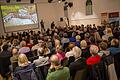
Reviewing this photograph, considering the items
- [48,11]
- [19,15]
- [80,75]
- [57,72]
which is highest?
[48,11]

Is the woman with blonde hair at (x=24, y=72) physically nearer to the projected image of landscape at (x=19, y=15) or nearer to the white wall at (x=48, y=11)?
the projected image of landscape at (x=19, y=15)

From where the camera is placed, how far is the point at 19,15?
60.1 feet

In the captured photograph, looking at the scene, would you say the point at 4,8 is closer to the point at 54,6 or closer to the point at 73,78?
the point at 54,6

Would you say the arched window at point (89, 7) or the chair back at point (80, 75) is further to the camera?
the arched window at point (89, 7)

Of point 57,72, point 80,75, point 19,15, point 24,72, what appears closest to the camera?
point 57,72

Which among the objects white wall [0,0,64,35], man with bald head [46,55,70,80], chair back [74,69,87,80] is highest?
white wall [0,0,64,35]

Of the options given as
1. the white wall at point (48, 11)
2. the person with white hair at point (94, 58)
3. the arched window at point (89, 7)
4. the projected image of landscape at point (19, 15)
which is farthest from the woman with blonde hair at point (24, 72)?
the white wall at point (48, 11)

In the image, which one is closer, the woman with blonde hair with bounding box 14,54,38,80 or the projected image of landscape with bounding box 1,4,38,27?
the woman with blonde hair with bounding box 14,54,38,80

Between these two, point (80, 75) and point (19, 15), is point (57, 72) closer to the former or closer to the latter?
point (80, 75)

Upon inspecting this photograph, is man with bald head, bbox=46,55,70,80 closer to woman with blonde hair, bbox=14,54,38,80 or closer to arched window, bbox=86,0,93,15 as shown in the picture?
woman with blonde hair, bbox=14,54,38,80

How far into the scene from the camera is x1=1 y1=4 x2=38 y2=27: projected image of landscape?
58.1ft

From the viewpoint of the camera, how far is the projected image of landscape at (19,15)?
17703mm

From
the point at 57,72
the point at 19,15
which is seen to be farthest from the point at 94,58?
the point at 19,15

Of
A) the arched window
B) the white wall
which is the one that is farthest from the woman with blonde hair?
the white wall
